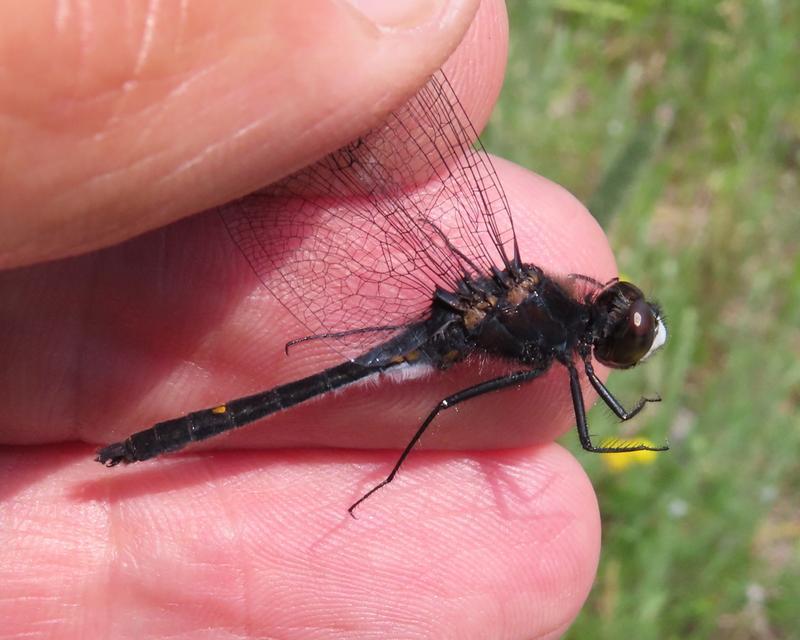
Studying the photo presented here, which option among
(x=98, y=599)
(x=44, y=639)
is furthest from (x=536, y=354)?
(x=44, y=639)

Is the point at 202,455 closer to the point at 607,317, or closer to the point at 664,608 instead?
the point at 607,317

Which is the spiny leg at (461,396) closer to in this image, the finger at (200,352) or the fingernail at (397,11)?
the finger at (200,352)

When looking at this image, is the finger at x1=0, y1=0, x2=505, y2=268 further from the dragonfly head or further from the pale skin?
the dragonfly head

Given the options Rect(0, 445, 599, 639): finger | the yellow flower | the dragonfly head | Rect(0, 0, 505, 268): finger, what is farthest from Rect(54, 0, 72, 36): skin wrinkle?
the yellow flower

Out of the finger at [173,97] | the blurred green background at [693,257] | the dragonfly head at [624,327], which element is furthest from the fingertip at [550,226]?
the finger at [173,97]

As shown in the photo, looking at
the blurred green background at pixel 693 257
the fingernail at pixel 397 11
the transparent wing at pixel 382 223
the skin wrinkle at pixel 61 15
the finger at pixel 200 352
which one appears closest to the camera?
the skin wrinkle at pixel 61 15

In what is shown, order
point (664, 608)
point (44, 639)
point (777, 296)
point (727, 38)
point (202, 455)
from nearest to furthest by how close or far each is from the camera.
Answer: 1. point (44, 639)
2. point (202, 455)
3. point (664, 608)
4. point (777, 296)
5. point (727, 38)

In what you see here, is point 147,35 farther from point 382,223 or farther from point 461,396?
point 461,396
